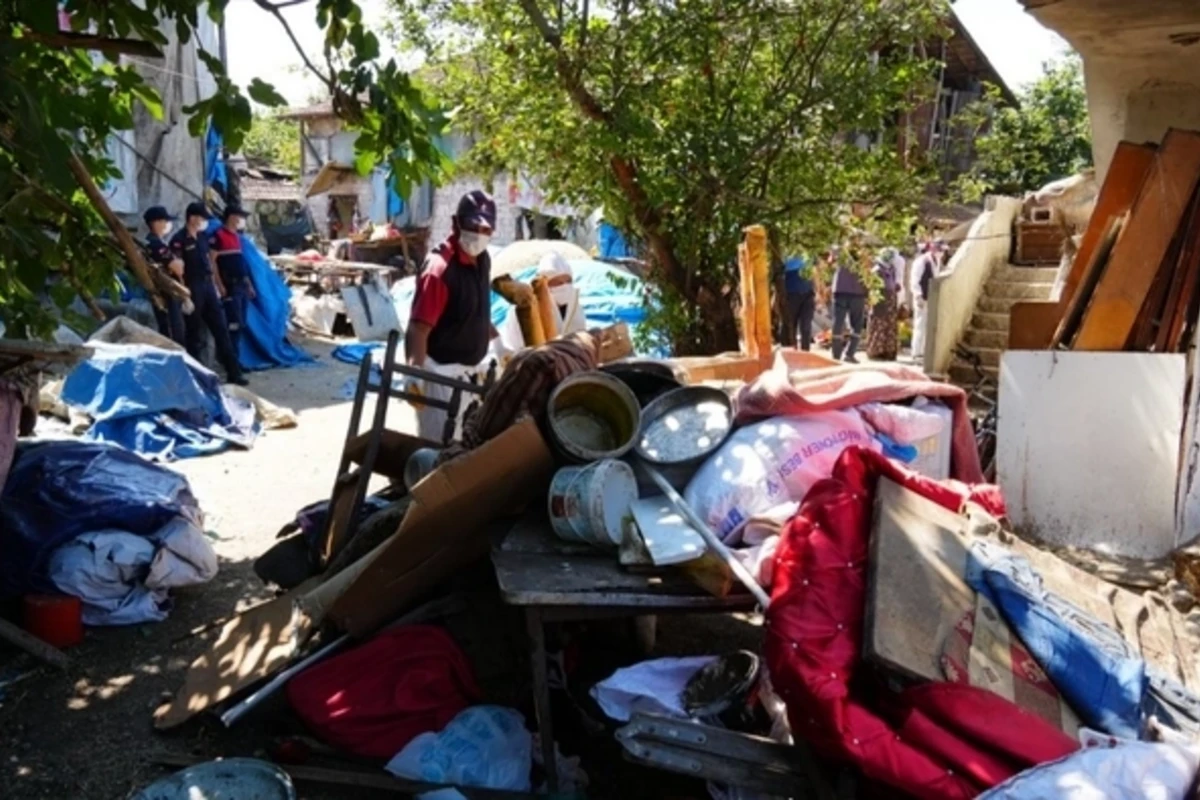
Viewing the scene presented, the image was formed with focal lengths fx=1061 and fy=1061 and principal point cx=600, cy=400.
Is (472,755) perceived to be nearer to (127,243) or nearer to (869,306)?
(127,243)

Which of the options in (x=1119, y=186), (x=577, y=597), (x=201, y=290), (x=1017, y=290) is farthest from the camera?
(x=1017, y=290)

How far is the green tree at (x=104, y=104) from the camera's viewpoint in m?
2.81

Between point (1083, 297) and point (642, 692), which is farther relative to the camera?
point (1083, 297)

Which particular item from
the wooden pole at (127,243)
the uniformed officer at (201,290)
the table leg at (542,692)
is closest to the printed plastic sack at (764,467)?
the table leg at (542,692)

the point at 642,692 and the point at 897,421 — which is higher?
the point at 897,421

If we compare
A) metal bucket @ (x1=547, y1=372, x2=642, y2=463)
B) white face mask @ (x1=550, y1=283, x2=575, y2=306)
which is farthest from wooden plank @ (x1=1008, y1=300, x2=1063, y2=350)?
white face mask @ (x1=550, y1=283, x2=575, y2=306)

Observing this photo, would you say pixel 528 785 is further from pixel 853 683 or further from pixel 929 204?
pixel 929 204

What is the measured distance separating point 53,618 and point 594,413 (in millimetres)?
2358

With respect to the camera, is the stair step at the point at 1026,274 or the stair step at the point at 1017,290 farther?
the stair step at the point at 1026,274

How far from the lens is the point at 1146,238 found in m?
5.12

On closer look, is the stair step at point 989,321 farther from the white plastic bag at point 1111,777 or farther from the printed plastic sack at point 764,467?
the white plastic bag at point 1111,777

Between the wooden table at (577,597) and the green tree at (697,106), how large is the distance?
3.05m

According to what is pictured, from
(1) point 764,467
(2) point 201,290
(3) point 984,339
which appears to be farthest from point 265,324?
(1) point 764,467

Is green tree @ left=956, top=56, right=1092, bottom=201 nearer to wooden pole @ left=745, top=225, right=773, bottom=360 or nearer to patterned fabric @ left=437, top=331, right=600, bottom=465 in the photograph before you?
wooden pole @ left=745, top=225, right=773, bottom=360
